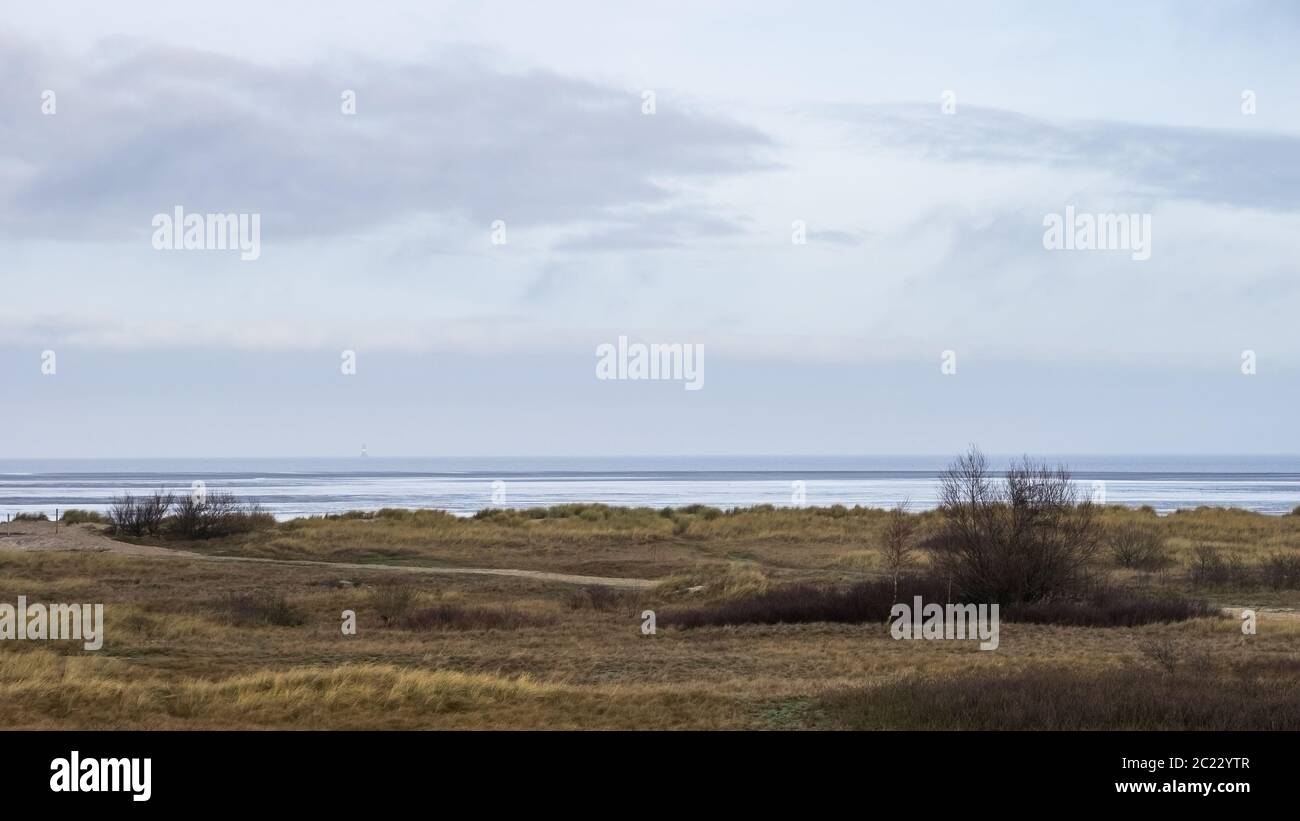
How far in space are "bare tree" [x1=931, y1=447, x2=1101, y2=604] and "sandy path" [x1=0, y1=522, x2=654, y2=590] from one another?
385 inches

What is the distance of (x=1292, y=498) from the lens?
105 m

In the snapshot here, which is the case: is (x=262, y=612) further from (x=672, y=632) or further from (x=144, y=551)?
(x=144, y=551)

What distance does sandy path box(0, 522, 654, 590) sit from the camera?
3853 cm

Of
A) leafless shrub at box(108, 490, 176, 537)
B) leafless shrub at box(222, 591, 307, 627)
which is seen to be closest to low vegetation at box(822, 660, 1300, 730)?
leafless shrub at box(222, 591, 307, 627)

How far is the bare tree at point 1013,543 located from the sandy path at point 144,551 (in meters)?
9.77

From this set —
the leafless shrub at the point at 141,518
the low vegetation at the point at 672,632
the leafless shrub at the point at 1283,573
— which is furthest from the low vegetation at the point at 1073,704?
the leafless shrub at the point at 141,518

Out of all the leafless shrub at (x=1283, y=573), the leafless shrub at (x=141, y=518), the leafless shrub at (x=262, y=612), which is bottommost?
the leafless shrub at (x=1283, y=573)

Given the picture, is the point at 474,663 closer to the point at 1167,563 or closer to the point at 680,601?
the point at 680,601

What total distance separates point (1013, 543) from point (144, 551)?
31.5 meters

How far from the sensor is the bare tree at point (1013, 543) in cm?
2911

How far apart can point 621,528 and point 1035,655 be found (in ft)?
129

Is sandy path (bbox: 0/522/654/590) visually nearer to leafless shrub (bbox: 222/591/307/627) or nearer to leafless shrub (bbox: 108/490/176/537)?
leafless shrub (bbox: 108/490/176/537)

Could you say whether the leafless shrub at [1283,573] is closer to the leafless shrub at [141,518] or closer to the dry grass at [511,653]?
the dry grass at [511,653]
